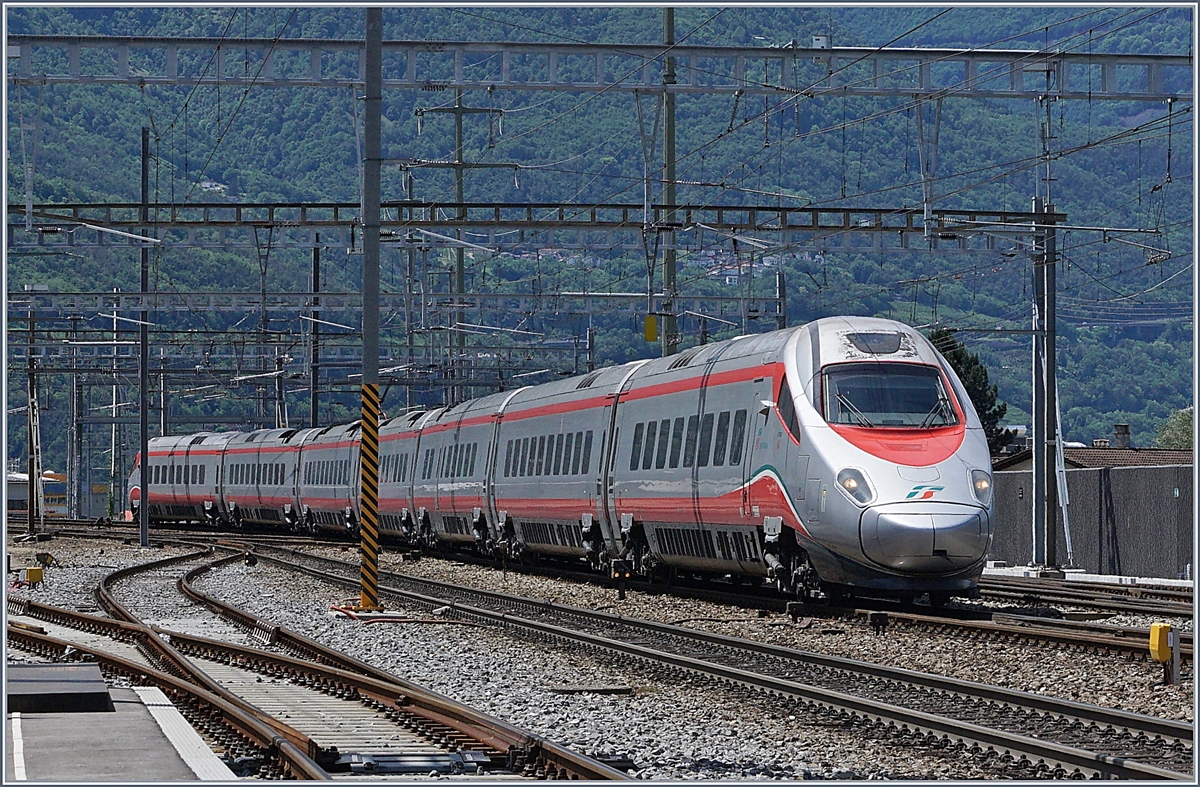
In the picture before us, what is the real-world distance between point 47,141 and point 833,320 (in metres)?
127

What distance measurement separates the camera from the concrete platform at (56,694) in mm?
11211

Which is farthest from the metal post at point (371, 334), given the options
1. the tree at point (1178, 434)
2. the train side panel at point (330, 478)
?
the tree at point (1178, 434)

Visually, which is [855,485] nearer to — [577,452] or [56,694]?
[56,694]

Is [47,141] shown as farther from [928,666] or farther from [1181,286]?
[928,666]

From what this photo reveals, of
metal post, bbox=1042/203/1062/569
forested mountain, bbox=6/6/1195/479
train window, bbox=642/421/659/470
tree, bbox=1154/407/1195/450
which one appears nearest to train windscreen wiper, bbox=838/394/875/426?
train window, bbox=642/421/659/470

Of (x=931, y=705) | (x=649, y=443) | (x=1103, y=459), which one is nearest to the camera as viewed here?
(x=931, y=705)

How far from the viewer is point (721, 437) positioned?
72.9ft

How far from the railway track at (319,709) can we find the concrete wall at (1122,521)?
1906 centimetres

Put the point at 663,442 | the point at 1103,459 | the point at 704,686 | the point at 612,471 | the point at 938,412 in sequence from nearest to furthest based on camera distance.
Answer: the point at 704,686 → the point at 938,412 → the point at 663,442 → the point at 612,471 → the point at 1103,459

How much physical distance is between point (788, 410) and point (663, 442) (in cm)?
461

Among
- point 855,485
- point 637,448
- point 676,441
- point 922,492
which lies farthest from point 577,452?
point 922,492

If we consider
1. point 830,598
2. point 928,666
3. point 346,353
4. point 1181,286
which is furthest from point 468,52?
point 1181,286

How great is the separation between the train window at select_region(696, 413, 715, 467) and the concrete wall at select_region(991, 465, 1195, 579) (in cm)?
1234

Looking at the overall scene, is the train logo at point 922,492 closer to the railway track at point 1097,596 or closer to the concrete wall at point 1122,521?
the railway track at point 1097,596
